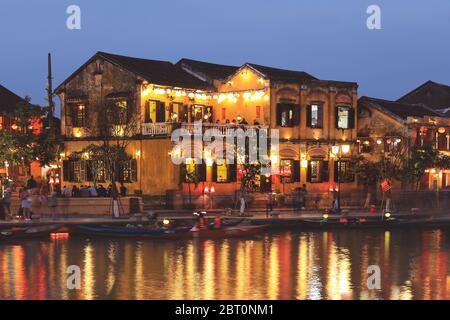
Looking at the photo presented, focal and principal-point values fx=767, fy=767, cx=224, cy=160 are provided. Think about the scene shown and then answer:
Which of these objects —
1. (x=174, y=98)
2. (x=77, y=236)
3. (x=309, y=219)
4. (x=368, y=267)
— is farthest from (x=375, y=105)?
(x=368, y=267)

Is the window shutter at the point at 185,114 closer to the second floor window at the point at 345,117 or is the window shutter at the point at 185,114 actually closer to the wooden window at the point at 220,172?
the wooden window at the point at 220,172

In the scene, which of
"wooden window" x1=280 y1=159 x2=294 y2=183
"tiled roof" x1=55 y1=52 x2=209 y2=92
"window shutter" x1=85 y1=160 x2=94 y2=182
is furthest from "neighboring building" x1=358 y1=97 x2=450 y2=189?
"window shutter" x1=85 y1=160 x2=94 y2=182

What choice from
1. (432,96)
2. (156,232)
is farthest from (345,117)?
(156,232)

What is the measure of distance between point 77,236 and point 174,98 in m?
18.7

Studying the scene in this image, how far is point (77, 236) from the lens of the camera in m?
32.0

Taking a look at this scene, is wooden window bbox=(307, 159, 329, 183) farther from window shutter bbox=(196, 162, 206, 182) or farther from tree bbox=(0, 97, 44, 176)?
tree bbox=(0, 97, 44, 176)

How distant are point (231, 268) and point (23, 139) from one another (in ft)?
97.2

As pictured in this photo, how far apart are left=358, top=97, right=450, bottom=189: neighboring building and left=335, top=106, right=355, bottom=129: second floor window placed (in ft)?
9.55

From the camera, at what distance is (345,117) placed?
52.9 meters

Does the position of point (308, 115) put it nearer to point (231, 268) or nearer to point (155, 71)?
point (155, 71)

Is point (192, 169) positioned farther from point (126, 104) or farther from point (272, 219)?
point (272, 219)

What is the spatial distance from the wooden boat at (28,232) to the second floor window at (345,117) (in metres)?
26.1

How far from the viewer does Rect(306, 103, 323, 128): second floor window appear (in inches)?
1998

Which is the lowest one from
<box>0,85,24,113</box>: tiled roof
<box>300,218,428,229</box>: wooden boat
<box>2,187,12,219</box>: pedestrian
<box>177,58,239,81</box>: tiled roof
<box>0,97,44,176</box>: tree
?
<box>300,218,428,229</box>: wooden boat
